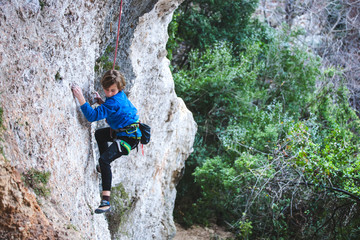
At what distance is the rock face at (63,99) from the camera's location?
2.53m

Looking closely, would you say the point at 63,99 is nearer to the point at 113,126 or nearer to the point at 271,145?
the point at 113,126

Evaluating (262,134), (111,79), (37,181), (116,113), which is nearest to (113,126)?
(116,113)

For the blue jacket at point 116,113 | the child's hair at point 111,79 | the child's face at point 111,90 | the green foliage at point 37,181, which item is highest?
the child's hair at point 111,79

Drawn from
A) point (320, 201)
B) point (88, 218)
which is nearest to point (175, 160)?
point (320, 201)

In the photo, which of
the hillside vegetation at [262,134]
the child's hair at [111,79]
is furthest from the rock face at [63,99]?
the hillside vegetation at [262,134]

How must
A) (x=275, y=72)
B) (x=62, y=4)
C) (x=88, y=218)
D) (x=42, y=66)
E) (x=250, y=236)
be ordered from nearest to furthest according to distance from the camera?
(x=42, y=66) < (x=62, y=4) < (x=88, y=218) < (x=250, y=236) < (x=275, y=72)

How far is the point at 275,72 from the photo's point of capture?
37.1ft

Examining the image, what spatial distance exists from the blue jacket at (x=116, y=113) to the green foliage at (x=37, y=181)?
2.64ft

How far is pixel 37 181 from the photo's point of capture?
264 centimetres

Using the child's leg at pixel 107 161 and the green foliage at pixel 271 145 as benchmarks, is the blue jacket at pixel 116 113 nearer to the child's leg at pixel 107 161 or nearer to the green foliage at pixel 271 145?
the child's leg at pixel 107 161

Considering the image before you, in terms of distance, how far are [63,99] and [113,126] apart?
29.2 inches

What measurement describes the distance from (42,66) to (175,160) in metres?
4.65

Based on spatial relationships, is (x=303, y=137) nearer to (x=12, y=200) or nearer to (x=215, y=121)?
(x=215, y=121)

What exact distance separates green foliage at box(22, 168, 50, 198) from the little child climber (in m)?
0.82
